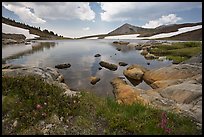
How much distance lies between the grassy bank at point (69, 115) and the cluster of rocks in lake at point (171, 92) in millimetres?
1497

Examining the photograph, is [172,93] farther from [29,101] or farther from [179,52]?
[179,52]

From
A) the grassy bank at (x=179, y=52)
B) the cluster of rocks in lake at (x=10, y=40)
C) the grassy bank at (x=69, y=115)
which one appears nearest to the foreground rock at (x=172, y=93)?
the grassy bank at (x=69, y=115)

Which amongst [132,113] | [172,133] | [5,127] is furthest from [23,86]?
[172,133]

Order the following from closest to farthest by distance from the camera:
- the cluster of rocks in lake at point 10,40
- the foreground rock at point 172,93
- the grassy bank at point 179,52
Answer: the foreground rock at point 172,93 → the grassy bank at point 179,52 → the cluster of rocks in lake at point 10,40

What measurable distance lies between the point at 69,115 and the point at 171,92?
817 cm

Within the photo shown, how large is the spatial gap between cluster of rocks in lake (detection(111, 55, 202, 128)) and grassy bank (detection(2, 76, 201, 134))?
1.50 meters

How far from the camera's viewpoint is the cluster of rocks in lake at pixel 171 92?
31.1 feet

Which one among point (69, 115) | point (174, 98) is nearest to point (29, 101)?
point (69, 115)

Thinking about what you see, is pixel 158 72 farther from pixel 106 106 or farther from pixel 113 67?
pixel 106 106

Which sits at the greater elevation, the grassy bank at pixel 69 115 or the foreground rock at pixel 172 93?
the grassy bank at pixel 69 115

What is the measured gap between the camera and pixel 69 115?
659 cm

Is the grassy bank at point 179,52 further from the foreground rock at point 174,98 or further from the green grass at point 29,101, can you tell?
the green grass at point 29,101

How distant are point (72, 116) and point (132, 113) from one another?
1873 mm

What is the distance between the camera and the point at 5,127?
586 cm
